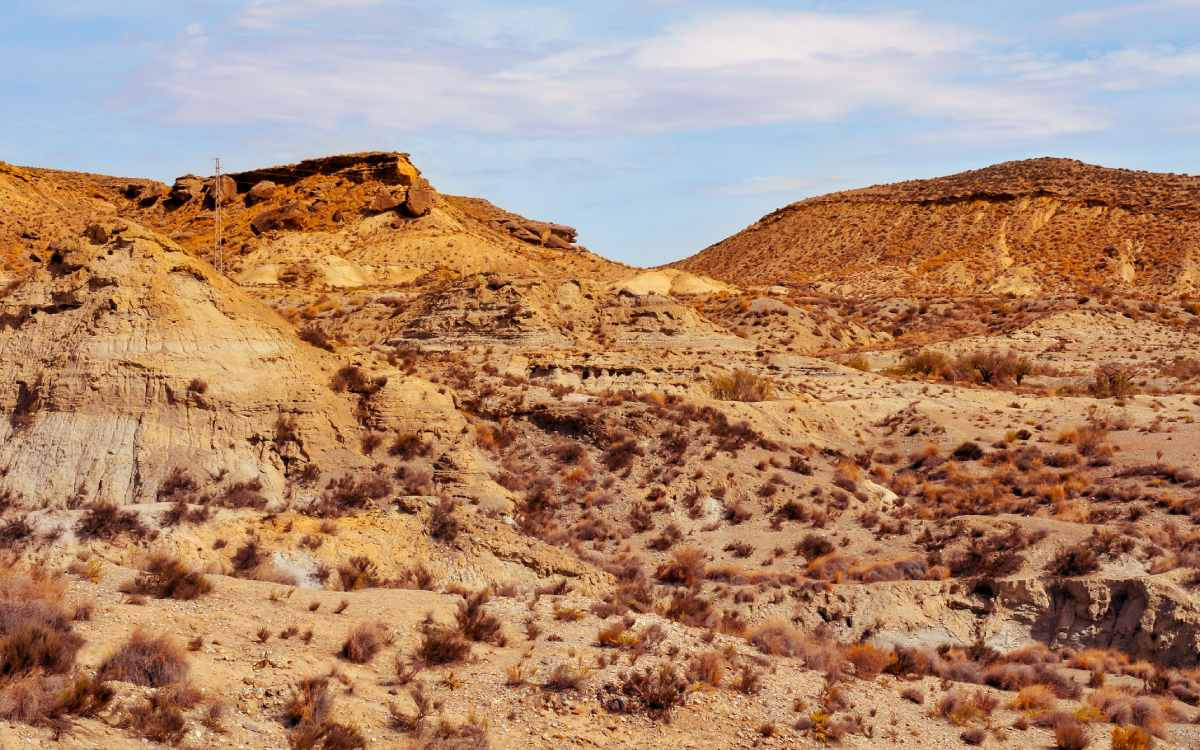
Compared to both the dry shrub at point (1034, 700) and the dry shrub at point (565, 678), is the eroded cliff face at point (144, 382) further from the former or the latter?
the dry shrub at point (1034, 700)

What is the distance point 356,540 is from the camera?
15.1 meters

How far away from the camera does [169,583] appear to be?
11852 mm

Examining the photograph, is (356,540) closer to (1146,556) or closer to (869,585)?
(869,585)

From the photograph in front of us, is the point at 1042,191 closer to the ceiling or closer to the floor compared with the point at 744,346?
closer to the ceiling

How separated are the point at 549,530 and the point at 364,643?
29.9 ft

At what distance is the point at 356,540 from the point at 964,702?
7.94 meters

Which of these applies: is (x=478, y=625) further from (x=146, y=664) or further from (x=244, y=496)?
(x=244, y=496)

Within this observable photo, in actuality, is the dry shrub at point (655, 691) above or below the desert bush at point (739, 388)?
below

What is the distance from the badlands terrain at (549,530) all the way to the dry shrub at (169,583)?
0.16 feet

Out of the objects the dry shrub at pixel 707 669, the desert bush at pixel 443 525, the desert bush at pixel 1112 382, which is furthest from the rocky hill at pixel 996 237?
the dry shrub at pixel 707 669

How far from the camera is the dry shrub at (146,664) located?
9141 millimetres

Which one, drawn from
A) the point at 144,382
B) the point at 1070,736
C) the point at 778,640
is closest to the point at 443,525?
the point at 778,640

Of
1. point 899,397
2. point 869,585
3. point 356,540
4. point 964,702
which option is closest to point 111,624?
point 356,540

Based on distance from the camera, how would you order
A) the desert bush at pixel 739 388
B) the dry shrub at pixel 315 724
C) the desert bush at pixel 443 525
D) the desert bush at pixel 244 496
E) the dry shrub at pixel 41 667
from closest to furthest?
the dry shrub at pixel 41 667
the dry shrub at pixel 315 724
the desert bush at pixel 443 525
the desert bush at pixel 244 496
the desert bush at pixel 739 388
